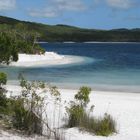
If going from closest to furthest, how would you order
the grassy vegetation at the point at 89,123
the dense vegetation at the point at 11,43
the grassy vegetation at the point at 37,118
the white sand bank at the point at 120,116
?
the grassy vegetation at the point at 37,118 < the white sand bank at the point at 120,116 < the grassy vegetation at the point at 89,123 < the dense vegetation at the point at 11,43

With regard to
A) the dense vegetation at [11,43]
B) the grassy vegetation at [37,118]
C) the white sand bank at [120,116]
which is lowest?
the white sand bank at [120,116]

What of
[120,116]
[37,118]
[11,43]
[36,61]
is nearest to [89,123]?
[37,118]

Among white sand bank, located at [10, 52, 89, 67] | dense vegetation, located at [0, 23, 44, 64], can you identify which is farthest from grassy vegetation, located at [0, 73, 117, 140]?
white sand bank, located at [10, 52, 89, 67]

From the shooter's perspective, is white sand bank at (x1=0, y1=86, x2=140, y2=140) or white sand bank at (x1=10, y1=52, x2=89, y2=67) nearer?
white sand bank at (x1=0, y1=86, x2=140, y2=140)

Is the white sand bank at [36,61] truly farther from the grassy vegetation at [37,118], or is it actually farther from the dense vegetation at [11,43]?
the grassy vegetation at [37,118]

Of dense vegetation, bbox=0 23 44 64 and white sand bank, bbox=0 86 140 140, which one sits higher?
dense vegetation, bbox=0 23 44 64

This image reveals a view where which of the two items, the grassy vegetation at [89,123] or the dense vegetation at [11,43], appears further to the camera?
the dense vegetation at [11,43]

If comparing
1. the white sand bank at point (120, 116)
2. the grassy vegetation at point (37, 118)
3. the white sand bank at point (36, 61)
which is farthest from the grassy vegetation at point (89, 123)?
the white sand bank at point (36, 61)

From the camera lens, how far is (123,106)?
61.0 feet

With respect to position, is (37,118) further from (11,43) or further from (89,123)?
(11,43)

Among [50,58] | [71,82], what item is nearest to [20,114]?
[71,82]

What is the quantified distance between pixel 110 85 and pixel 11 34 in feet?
56.9

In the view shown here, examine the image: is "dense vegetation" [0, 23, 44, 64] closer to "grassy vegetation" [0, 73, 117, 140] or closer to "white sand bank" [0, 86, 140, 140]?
"grassy vegetation" [0, 73, 117, 140]

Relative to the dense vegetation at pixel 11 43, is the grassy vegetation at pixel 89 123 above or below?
below
